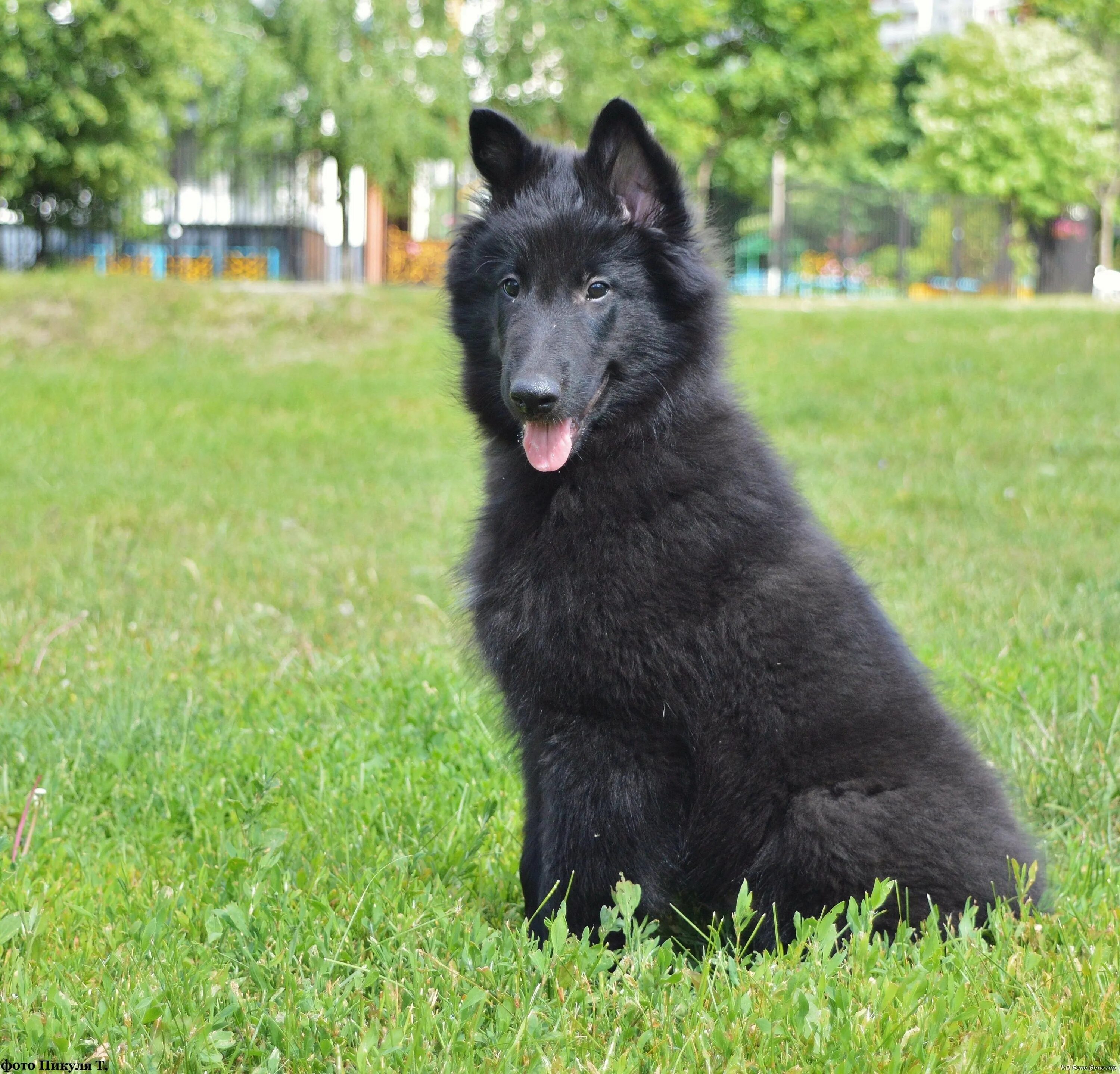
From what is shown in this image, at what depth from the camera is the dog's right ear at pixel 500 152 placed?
3.28 meters

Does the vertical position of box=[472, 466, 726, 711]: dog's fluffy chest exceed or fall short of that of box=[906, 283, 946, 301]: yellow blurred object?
it falls short

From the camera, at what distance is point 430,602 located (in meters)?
5.71

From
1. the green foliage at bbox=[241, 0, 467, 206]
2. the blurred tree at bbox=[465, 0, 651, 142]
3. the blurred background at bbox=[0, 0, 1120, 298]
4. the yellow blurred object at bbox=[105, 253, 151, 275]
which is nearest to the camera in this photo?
the blurred background at bbox=[0, 0, 1120, 298]

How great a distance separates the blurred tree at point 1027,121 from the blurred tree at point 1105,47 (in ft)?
2.50

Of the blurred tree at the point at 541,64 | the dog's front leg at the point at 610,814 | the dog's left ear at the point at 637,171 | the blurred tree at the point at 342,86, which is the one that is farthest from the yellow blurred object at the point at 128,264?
the dog's front leg at the point at 610,814

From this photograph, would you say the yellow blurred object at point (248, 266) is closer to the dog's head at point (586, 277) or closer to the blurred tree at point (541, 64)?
the blurred tree at point (541, 64)

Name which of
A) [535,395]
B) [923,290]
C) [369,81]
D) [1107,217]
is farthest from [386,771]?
[1107,217]

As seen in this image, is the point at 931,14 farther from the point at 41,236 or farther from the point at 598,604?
the point at 598,604

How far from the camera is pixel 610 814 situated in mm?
2900

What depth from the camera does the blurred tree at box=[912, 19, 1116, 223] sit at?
40312 millimetres

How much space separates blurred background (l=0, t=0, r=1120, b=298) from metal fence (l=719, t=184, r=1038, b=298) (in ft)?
0.22

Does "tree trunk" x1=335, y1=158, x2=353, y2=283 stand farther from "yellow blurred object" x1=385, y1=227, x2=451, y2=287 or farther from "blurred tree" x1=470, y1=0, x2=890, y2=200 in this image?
"blurred tree" x1=470, y1=0, x2=890, y2=200

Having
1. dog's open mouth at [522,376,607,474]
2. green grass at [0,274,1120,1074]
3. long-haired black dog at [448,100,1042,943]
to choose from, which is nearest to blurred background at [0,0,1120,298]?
long-haired black dog at [448,100,1042,943]

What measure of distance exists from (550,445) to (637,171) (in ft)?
2.53
